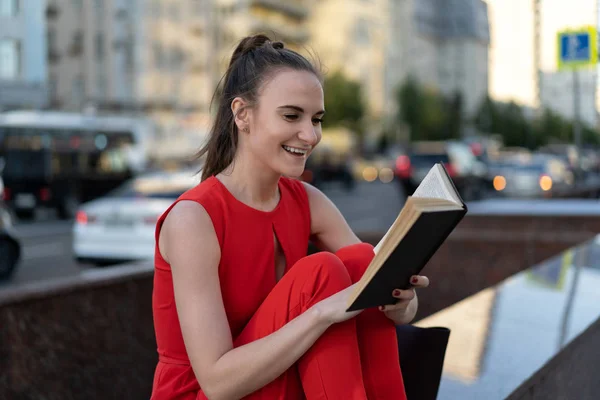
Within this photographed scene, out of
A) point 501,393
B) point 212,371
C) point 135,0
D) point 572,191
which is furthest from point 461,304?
point 135,0

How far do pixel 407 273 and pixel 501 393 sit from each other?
0.78m

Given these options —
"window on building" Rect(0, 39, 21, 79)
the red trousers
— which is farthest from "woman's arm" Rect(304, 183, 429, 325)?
"window on building" Rect(0, 39, 21, 79)

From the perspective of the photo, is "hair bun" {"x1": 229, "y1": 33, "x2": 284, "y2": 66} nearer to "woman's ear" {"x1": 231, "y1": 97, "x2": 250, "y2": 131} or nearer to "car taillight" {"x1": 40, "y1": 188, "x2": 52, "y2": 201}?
"woman's ear" {"x1": 231, "y1": 97, "x2": 250, "y2": 131}

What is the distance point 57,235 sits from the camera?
1916 centimetres

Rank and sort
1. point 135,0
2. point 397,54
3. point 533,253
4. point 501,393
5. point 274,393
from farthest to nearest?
point 397,54 < point 135,0 < point 533,253 < point 501,393 < point 274,393

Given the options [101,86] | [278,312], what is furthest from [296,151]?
[101,86]

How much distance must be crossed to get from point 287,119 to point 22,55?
41724mm

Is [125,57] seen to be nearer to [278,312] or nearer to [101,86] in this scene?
[101,86]

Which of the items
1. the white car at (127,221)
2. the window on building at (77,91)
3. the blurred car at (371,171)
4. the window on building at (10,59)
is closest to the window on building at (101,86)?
the window on building at (77,91)

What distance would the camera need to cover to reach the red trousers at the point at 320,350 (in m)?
2.19

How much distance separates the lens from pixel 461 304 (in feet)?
13.9

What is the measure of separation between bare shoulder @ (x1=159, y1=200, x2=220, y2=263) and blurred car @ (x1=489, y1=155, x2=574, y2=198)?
24.1 m

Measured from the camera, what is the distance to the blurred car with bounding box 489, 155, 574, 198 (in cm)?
2625

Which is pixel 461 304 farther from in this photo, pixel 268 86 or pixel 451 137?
pixel 451 137
